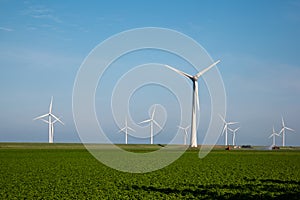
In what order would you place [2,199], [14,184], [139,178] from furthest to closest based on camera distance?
1. [139,178]
2. [14,184]
3. [2,199]

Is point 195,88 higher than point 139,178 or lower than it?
higher

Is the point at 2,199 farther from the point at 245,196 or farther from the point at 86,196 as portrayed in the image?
the point at 245,196

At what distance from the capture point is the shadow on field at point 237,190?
96.6ft

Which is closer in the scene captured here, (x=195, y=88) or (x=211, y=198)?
(x=211, y=198)

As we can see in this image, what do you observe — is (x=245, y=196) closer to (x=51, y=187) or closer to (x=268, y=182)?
(x=268, y=182)

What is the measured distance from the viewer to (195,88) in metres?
93.2

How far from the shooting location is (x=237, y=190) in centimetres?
3228

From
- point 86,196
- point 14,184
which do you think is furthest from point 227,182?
point 14,184

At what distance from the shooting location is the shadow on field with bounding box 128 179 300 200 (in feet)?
96.6

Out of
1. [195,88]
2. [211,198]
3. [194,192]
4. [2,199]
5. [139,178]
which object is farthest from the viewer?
[195,88]

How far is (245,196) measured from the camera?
96.0 ft

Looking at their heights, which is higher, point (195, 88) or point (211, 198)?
point (195, 88)

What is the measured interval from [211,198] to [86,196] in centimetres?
738

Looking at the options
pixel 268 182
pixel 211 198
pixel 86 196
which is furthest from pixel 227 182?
pixel 86 196
